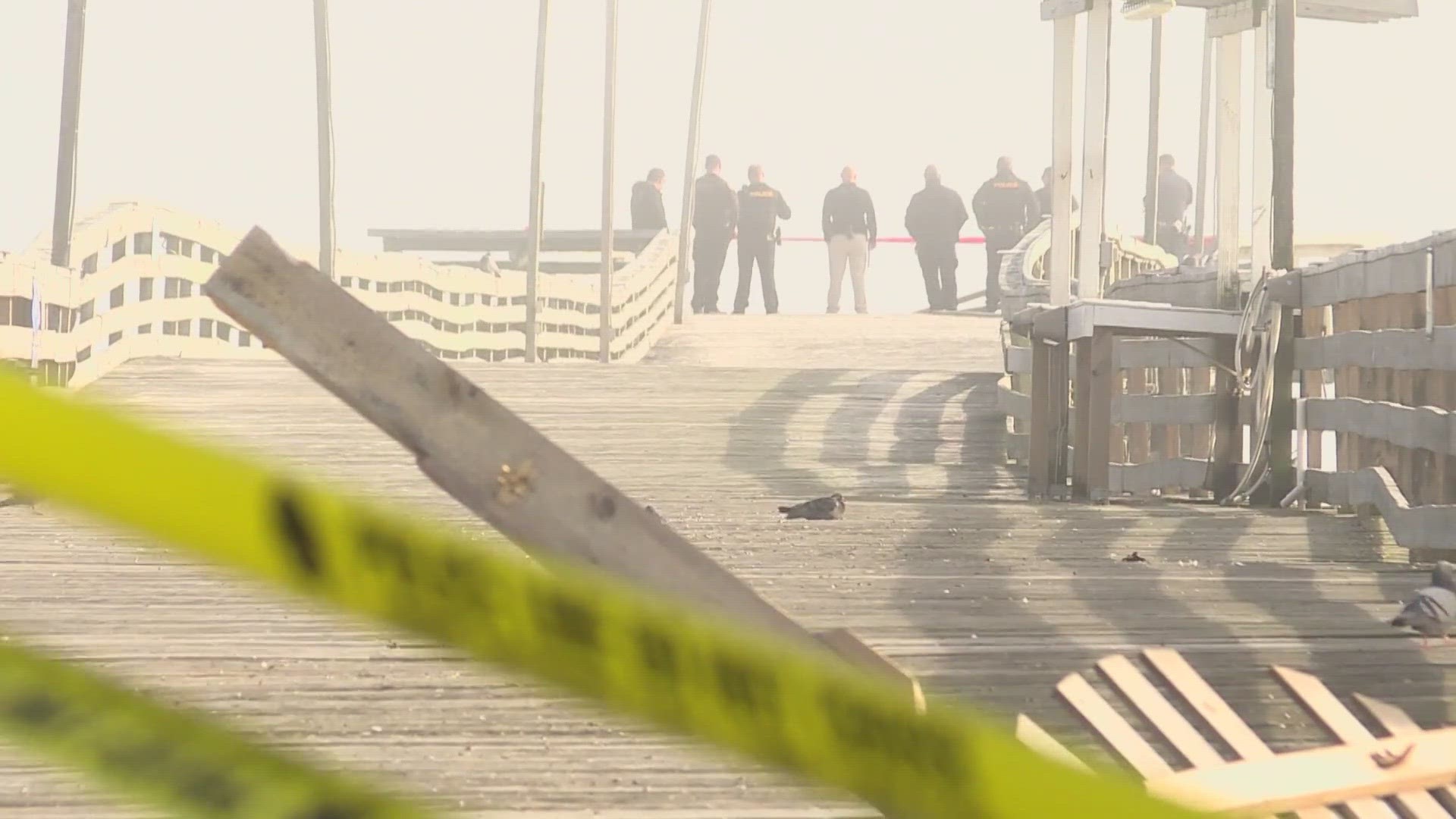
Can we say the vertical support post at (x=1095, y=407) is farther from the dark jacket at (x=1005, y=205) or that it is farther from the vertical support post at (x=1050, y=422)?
the dark jacket at (x=1005, y=205)

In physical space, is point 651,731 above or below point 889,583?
above

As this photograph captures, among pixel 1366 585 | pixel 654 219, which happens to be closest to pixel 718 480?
pixel 1366 585

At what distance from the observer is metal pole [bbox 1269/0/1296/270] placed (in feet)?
30.4

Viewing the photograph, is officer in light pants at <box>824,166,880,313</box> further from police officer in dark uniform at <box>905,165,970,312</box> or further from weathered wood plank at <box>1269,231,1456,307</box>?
weathered wood plank at <box>1269,231,1456,307</box>

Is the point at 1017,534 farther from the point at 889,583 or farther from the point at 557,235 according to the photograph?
the point at 557,235

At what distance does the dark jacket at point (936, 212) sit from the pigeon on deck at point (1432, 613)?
22326mm

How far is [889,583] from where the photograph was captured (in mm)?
6137

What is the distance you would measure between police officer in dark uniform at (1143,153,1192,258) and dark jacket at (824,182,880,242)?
17.1ft

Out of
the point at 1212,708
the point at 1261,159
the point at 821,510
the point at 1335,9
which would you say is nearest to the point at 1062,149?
the point at 1261,159

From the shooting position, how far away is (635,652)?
0.75 metres

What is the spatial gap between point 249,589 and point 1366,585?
559 cm

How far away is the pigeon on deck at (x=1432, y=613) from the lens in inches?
200

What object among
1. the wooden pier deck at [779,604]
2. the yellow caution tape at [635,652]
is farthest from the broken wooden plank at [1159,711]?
the yellow caution tape at [635,652]

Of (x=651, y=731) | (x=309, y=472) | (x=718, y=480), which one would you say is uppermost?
(x=309, y=472)
